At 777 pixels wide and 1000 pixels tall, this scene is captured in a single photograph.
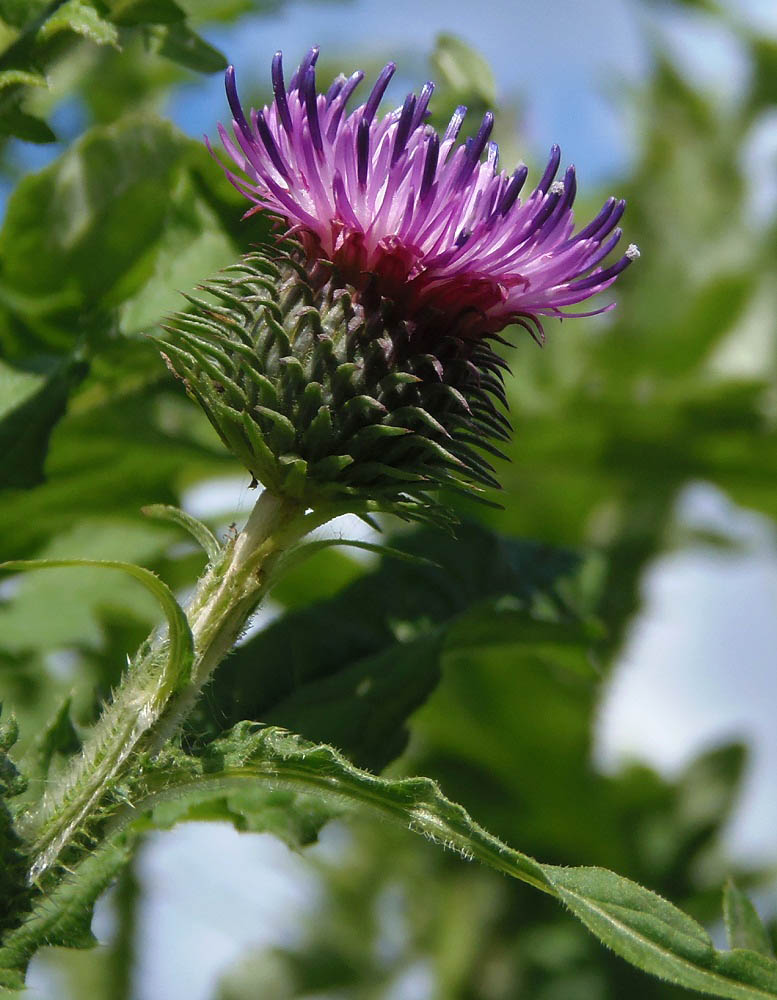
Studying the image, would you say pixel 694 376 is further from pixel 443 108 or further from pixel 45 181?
pixel 45 181

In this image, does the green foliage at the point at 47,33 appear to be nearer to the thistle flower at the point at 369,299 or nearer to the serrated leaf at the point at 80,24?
the serrated leaf at the point at 80,24

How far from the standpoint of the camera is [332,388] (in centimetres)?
227

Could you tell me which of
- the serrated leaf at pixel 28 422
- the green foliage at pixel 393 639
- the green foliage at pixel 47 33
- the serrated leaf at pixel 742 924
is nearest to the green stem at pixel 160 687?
the green foliage at pixel 393 639

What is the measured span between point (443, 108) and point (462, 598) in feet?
4.09

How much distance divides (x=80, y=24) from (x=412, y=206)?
682 mm

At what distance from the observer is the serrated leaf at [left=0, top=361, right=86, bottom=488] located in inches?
106

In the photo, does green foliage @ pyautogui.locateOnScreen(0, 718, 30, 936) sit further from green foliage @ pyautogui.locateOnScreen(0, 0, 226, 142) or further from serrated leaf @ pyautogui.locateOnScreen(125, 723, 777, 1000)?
green foliage @ pyautogui.locateOnScreen(0, 0, 226, 142)

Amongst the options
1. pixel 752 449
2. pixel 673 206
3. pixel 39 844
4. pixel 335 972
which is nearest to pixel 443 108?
pixel 39 844

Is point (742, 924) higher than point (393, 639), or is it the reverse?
point (393, 639)

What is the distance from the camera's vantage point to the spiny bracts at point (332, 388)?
222cm

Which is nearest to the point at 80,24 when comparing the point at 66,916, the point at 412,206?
the point at 412,206

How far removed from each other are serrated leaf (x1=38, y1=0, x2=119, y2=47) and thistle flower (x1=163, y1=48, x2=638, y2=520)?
0.81 ft

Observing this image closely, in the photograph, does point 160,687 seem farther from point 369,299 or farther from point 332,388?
point 369,299

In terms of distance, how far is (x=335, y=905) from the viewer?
19.7 ft
